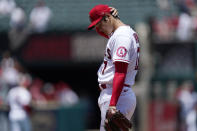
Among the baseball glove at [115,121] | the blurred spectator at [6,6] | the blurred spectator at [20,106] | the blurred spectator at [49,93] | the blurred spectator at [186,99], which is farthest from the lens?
the blurred spectator at [6,6]

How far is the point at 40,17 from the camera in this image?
629 inches

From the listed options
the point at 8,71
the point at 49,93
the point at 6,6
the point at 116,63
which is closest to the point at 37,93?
the point at 49,93

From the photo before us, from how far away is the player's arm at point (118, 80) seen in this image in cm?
432

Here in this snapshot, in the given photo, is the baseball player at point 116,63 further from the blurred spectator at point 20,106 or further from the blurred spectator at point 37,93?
the blurred spectator at point 37,93

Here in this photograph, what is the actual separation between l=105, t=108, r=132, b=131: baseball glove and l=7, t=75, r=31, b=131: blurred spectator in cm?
631

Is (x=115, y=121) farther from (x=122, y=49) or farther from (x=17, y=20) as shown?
(x=17, y=20)

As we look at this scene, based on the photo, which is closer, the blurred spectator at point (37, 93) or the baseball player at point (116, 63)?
the baseball player at point (116, 63)

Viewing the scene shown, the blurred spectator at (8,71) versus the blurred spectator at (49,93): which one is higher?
the blurred spectator at (8,71)

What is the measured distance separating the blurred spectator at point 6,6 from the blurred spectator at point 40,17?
703mm

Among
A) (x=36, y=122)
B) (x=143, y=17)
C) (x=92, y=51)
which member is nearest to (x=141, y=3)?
(x=143, y=17)

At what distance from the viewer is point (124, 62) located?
4.38 meters

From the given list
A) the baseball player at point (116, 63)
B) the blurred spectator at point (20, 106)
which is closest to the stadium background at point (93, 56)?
the blurred spectator at point (20, 106)

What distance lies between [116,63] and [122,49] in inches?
4.6

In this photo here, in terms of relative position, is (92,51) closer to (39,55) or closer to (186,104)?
(39,55)
